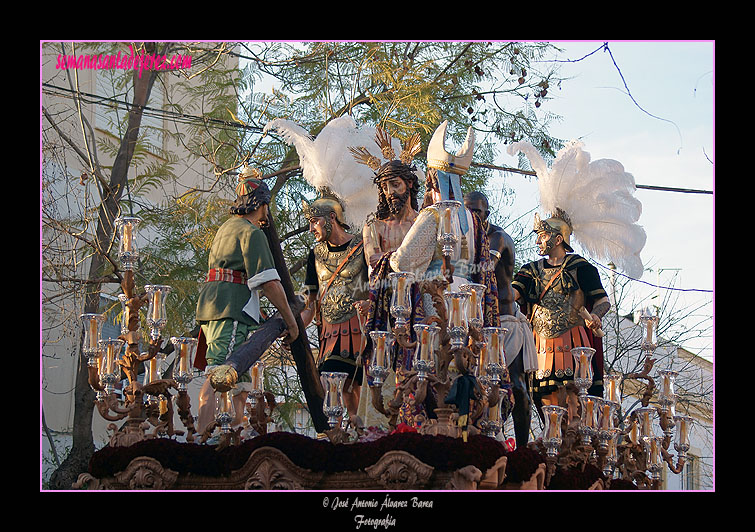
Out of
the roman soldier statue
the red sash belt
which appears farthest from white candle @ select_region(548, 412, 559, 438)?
the red sash belt

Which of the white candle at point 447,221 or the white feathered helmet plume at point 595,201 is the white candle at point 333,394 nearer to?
the white candle at point 447,221

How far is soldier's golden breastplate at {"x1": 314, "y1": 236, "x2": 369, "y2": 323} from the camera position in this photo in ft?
35.8

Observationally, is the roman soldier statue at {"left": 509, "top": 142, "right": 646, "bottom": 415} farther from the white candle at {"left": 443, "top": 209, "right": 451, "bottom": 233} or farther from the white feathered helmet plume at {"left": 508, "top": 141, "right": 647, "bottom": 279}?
the white candle at {"left": 443, "top": 209, "right": 451, "bottom": 233}

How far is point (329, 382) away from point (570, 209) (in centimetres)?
399

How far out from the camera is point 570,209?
12094 millimetres

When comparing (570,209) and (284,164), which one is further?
(284,164)

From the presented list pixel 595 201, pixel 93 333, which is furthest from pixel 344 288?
pixel 595 201

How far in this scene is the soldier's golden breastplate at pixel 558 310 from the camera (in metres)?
11.8

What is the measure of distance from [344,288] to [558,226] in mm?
2166

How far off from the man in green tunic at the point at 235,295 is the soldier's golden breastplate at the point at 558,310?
263cm

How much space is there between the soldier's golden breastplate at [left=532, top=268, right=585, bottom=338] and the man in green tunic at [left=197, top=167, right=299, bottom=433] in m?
2.63

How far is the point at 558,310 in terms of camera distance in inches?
465
